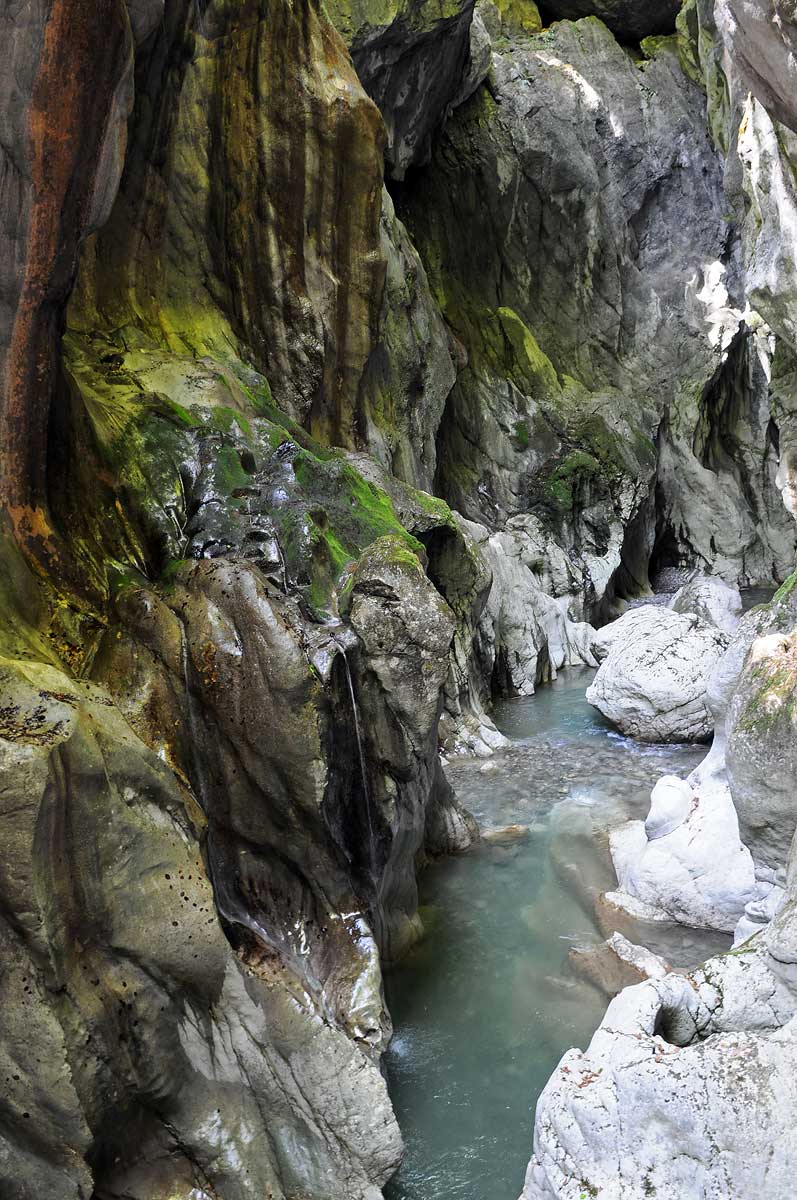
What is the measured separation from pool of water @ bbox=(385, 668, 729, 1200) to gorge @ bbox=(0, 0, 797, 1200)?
0.04 meters

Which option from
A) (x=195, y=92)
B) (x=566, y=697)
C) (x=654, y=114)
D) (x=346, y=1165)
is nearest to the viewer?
(x=346, y=1165)

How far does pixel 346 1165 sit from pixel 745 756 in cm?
361

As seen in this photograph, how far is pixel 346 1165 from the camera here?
544 cm

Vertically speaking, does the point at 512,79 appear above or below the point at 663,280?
above

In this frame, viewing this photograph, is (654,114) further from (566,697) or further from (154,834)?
(154,834)

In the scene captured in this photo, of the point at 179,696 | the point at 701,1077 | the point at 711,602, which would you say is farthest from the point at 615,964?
the point at 711,602

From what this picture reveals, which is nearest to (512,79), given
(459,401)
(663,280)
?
(663,280)

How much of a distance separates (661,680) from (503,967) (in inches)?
256

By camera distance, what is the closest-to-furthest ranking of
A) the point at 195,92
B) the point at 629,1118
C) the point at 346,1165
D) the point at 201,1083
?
the point at 629,1118 → the point at 201,1083 → the point at 346,1165 → the point at 195,92

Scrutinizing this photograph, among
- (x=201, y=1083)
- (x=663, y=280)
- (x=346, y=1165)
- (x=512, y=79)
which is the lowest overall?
(x=346, y=1165)

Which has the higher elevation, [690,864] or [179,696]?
[179,696]

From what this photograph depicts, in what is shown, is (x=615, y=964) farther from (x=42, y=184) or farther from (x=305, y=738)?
(x=42, y=184)

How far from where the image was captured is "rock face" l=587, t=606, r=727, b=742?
13.2 m

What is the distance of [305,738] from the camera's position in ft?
21.3
